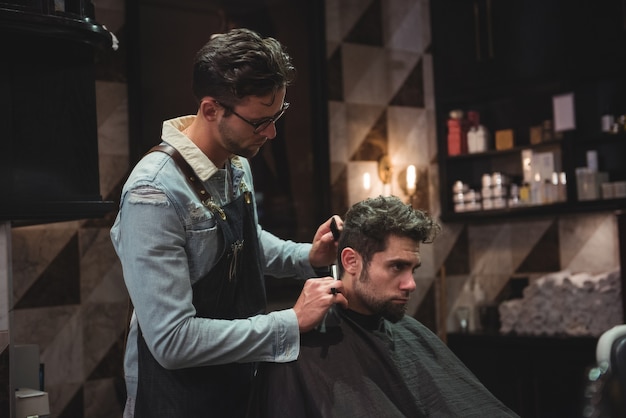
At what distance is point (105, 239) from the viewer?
13.7 feet

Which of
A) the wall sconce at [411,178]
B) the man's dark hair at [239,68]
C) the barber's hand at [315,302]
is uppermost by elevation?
the man's dark hair at [239,68]

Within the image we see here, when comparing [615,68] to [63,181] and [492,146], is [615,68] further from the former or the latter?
[63,181]

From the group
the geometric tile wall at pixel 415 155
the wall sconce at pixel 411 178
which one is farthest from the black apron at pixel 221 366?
the wall sconce at pixel 411 178

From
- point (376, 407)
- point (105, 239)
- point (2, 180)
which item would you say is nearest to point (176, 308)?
point (376, 407)

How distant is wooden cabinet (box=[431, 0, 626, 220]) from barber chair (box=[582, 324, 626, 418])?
3093 millimetres

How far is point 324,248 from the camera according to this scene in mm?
2438

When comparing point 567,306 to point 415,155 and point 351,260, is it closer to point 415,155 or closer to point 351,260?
point 415,155

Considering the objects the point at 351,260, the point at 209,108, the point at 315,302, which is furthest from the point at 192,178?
the point at 351,260

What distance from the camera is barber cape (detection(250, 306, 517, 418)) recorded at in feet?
7.47

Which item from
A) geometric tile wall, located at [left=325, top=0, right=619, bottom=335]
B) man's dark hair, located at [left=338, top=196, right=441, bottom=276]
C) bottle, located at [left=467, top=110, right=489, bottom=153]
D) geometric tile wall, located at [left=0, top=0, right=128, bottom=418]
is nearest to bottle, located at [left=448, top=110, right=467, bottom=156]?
bottle, located at [left=467, top=110, right=489, bottom=153]

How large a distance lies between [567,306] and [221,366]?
3200 millimetres

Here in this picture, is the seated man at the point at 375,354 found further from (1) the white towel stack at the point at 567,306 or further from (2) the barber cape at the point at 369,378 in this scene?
(1) the white towel stack at the point at 567,306

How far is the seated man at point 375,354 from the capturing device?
7.63ft

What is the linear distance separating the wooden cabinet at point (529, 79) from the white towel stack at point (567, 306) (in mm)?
427
